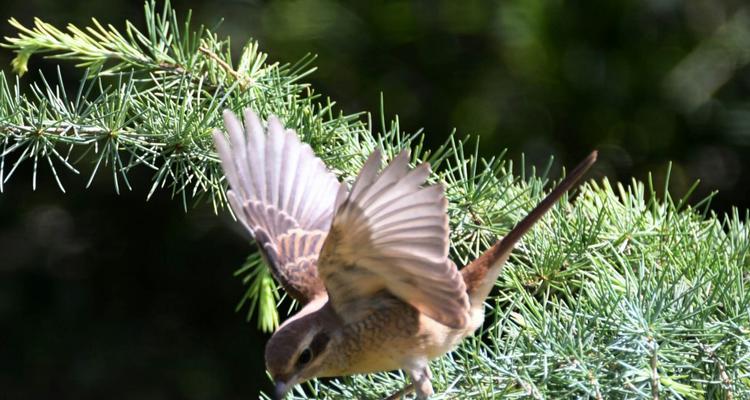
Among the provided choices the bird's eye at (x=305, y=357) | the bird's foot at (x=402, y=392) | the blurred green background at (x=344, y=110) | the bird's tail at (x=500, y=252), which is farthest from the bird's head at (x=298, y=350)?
the blurred green background at (x=344, y=110)

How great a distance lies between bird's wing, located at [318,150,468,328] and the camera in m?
1.48

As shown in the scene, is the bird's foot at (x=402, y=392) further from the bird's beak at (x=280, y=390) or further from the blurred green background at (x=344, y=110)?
the blurred green background at (x=344, y=110)

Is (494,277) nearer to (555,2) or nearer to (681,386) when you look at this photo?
(681,386)

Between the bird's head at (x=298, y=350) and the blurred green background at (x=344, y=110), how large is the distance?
1587 millimetres

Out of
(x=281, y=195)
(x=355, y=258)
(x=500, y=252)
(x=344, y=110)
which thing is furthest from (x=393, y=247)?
(x=344, y=110)

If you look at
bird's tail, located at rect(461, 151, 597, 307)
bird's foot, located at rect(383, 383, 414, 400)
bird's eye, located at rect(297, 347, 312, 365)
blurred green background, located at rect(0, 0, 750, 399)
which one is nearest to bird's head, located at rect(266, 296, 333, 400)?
bird's eye, located at rect(297, 347, 312, 365)

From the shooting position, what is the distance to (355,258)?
1.65 metres

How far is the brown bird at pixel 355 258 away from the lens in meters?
1.53

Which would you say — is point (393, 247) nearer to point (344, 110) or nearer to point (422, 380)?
point (422, 380)

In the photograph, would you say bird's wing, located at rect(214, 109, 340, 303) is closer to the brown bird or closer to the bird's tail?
the brown bird

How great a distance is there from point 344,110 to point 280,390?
5.84 ft

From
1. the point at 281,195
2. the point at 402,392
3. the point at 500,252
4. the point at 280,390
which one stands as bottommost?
the point at 280,390

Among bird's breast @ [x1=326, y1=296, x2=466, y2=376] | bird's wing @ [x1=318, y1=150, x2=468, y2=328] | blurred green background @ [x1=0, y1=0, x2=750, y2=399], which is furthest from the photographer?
blurred green background @ [x1=0, y1=0, x2=750, y2=399]

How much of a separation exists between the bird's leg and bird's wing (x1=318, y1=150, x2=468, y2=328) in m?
0.09
